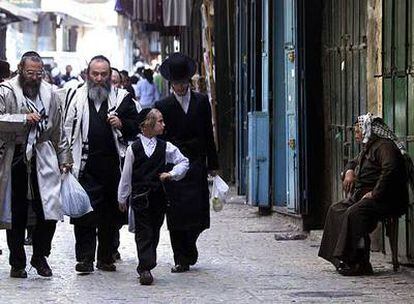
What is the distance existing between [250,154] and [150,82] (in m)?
13.7

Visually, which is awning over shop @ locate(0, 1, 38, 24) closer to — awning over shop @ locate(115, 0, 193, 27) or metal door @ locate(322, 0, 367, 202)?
awning over shop @ locate(115, 0, 193, 27)

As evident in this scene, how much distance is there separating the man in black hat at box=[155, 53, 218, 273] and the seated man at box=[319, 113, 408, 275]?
3.71ft

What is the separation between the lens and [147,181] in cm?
1083

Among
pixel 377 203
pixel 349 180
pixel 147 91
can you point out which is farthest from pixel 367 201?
pixel 147 91

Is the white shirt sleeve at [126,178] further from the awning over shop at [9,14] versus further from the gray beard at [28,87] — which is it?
the awning over shop at [9,14]

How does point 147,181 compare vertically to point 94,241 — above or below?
above

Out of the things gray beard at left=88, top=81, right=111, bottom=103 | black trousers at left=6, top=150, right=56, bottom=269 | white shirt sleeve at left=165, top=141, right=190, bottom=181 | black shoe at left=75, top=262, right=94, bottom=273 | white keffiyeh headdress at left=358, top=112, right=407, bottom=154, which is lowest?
black shoe at left=75, top=262, right=94, bottom=273

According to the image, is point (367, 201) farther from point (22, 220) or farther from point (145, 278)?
point (22, 220)

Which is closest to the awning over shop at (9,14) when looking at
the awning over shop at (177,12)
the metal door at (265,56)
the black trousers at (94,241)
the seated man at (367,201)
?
the awning over shop at (177,12)

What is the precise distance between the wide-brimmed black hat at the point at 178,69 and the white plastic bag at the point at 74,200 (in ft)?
4.27

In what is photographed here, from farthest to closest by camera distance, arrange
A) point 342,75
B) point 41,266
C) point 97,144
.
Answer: point 342,75 → point 97,144 → point 41,266

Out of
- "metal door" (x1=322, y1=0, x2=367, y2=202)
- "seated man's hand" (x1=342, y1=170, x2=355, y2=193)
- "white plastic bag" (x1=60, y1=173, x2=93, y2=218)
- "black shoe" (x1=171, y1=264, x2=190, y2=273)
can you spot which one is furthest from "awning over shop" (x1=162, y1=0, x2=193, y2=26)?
"white plastic bag" (x1=60, y1=173, x2=93, y2=218)

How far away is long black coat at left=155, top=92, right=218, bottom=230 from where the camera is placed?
447 inches

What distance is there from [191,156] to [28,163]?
1.48 m
